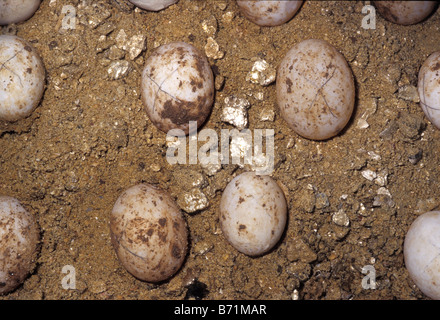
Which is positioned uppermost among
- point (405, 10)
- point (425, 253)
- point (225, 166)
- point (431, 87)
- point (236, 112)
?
A: point (405, 10)

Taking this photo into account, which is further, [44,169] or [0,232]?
[44,169]

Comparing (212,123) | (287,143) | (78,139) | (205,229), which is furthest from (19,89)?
(287,143)

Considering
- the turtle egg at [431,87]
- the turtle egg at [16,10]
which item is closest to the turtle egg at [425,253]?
the turtle egg at [431,87]

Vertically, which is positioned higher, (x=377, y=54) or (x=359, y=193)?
(x=377, y=54)

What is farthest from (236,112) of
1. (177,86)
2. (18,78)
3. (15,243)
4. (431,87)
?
(15,243)

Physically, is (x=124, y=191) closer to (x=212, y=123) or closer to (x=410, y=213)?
(x=212, y=123)

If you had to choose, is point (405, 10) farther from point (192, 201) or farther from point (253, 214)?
point (192, 201)

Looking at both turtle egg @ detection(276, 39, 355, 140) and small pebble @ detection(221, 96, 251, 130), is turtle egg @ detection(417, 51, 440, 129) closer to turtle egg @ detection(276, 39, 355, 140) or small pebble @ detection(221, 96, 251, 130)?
turtle egg @ detection(276, 39, 355, 140)
